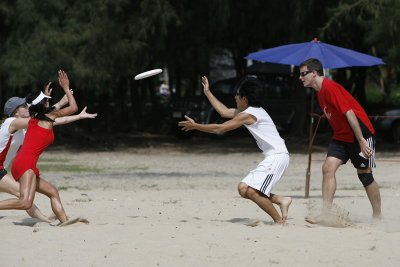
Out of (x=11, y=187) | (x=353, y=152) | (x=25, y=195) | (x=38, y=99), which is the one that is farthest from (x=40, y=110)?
(x=353, y=152)

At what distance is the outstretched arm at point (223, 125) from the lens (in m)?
9.27

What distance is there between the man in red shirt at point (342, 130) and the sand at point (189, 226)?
0.51 m

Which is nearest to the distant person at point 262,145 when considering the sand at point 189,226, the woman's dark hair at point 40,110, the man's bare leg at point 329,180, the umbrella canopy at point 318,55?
the sand at point 189,226

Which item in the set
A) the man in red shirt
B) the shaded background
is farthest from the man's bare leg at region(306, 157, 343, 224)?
the shaded background

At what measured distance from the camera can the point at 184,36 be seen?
26172mm

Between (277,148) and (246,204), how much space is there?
2.95 m

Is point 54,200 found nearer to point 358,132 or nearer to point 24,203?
point 24,203

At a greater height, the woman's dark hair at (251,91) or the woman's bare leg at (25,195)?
the woman's dark hair at (251,91)

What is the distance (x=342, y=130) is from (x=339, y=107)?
0.35 metres

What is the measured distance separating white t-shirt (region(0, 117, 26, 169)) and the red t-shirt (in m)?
3.38

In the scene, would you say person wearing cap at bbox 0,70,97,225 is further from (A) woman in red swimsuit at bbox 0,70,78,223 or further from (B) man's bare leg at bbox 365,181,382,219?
(B) man's bare leg at bbox 365,181,382,219

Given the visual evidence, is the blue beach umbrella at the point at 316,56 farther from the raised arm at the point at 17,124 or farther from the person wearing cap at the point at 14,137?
the raised arm at the point at 17,124

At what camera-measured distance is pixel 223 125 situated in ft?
31.0

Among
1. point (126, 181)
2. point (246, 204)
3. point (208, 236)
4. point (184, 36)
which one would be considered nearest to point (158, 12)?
point (184, 36)
